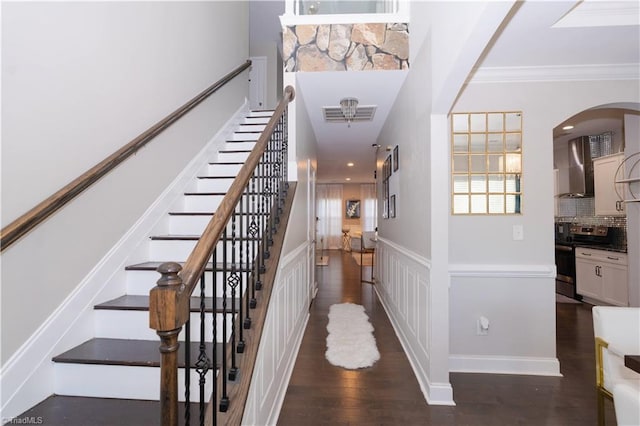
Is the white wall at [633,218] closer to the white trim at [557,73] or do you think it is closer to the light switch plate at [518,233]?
the white trim at [557,73]

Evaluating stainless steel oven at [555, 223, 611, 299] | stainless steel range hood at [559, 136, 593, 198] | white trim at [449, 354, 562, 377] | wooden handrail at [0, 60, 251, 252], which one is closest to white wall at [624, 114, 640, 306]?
stainless steel oven at [555, 223, 611, 299]

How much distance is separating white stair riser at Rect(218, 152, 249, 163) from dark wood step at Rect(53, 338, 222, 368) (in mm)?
2116

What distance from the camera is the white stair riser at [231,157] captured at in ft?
10.7

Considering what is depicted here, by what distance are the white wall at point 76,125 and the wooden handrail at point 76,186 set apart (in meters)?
0.09

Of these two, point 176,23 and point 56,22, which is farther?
point 176,23

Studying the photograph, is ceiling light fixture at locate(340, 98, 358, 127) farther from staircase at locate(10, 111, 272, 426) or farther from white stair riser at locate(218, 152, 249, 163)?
staircase at locate(10, 111, 272, 426)

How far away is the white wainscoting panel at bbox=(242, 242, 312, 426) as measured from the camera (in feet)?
5.04

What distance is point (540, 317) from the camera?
2508mm

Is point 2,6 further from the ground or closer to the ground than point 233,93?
closer to the ground

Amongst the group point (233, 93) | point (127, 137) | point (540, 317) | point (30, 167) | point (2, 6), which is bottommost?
point (540, 317)

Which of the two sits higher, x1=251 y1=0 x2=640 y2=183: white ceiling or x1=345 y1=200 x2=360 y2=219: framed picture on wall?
x1=251 y1=0 x2=640 y2=183: white ceiling

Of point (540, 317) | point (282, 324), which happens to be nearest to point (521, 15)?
point (540, 317)

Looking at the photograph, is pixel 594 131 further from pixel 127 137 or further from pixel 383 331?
pixel 127 137

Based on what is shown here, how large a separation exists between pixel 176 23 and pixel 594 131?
246 inches
